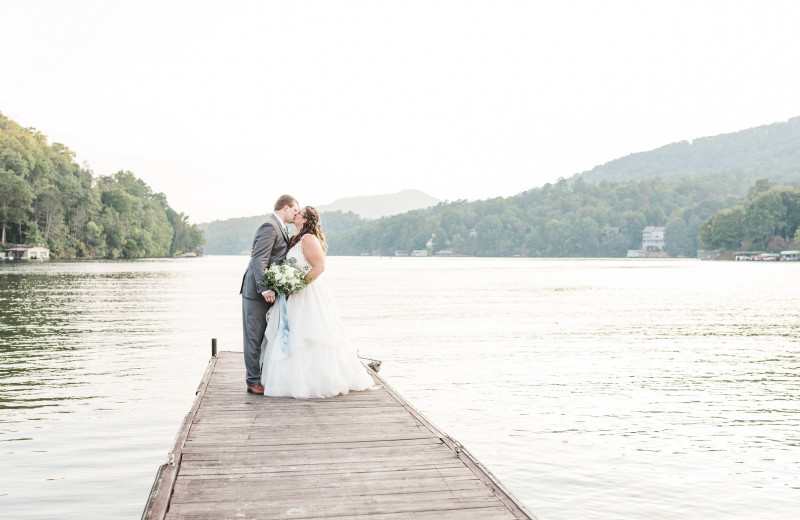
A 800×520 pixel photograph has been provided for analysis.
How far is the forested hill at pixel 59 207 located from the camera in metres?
128

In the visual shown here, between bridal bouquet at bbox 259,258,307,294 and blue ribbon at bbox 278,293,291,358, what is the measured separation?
0.82 ft

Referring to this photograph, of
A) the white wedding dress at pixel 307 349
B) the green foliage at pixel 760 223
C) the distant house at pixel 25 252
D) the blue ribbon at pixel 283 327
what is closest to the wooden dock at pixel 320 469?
the white wedding dress at pixel 307 349

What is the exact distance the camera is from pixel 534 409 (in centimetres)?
1378

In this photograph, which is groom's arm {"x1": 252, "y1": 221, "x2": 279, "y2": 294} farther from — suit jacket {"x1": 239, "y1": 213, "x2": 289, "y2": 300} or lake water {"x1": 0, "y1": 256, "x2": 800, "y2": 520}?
lake water {"x1": 0, "y1": 256, "x2": 800, "y2": 520}

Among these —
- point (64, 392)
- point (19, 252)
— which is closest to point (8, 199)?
point (19, 252)

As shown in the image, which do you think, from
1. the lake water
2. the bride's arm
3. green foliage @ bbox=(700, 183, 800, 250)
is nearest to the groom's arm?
the bride's arm

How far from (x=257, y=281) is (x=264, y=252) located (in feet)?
1.35

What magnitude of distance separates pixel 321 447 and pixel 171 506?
202 cm

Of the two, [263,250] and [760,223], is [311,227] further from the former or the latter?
[760,223]

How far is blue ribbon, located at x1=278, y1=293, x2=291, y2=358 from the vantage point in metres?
9.72

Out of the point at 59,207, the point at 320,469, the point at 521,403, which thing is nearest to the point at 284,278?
the point at 320,469

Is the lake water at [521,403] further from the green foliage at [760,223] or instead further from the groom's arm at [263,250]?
the green foliage at [760,223]

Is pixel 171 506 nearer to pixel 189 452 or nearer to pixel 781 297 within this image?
pixel 189 452

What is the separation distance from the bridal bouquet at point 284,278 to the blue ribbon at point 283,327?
0.82ft
